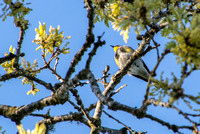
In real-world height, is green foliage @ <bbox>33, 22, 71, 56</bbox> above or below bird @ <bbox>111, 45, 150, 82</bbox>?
below

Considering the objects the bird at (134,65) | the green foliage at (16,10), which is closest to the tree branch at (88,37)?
the green foliage at (16,10)

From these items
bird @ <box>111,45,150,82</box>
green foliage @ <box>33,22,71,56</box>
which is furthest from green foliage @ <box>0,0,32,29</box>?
bird @ <box>111,45,150,82</box>

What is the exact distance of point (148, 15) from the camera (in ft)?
7.05

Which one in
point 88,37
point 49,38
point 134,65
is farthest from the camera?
Answer: point 134,65

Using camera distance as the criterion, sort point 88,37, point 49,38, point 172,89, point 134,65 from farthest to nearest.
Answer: point 134,65 → point 49,38 → point 88,37 → point 172,89

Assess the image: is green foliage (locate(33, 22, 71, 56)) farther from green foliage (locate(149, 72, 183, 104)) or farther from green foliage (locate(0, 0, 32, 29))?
green foliage (locate(149, 72, 183, 104))

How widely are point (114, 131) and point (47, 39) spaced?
1.78 metres

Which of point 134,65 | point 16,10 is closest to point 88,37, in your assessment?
point 16,10

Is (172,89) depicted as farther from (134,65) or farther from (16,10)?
(134,65)

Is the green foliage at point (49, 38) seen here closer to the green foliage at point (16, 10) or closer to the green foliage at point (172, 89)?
the green foliage at point (16, 10)

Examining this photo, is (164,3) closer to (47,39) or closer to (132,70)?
(47,39)

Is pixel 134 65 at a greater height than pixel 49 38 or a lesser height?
greater

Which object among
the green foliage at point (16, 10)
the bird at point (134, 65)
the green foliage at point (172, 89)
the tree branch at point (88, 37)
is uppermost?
the bird at point (134, 65)

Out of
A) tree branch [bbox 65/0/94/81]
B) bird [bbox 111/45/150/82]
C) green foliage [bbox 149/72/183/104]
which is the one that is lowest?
green foliage [bbox 149/72/183/104]
